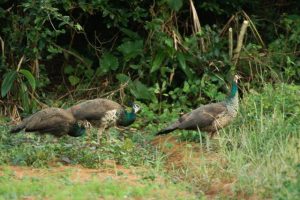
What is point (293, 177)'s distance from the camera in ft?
24.7

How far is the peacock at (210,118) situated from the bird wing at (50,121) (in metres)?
1.33

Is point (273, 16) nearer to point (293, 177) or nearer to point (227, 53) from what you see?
point (227, 53)

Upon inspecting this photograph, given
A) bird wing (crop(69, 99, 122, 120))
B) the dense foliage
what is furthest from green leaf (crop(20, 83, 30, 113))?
bird wing (crop(69, 99, 122, 120))

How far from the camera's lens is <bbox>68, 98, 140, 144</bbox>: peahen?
34.4 ft

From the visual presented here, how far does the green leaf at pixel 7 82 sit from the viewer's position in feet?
39.0

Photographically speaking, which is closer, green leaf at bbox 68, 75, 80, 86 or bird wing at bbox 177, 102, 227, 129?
bird wing at bbox 177, 102, 227, 129

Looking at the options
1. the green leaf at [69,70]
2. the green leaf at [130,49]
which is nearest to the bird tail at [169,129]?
the green leaf at [130,49]

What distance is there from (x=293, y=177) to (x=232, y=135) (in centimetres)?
222

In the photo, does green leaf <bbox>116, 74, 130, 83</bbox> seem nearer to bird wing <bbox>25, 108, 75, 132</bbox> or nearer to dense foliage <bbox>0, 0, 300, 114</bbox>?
dense foliage <bbox>0, 0, 300, 114</bbox>

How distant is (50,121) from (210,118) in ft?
6.85

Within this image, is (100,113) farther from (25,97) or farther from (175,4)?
(175,4)

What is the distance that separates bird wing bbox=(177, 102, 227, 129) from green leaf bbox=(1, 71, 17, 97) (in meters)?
3.03

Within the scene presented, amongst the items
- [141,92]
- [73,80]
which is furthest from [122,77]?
[73,80]

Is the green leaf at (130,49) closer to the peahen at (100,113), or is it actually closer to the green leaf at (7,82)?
the green leaf at (7,82)
